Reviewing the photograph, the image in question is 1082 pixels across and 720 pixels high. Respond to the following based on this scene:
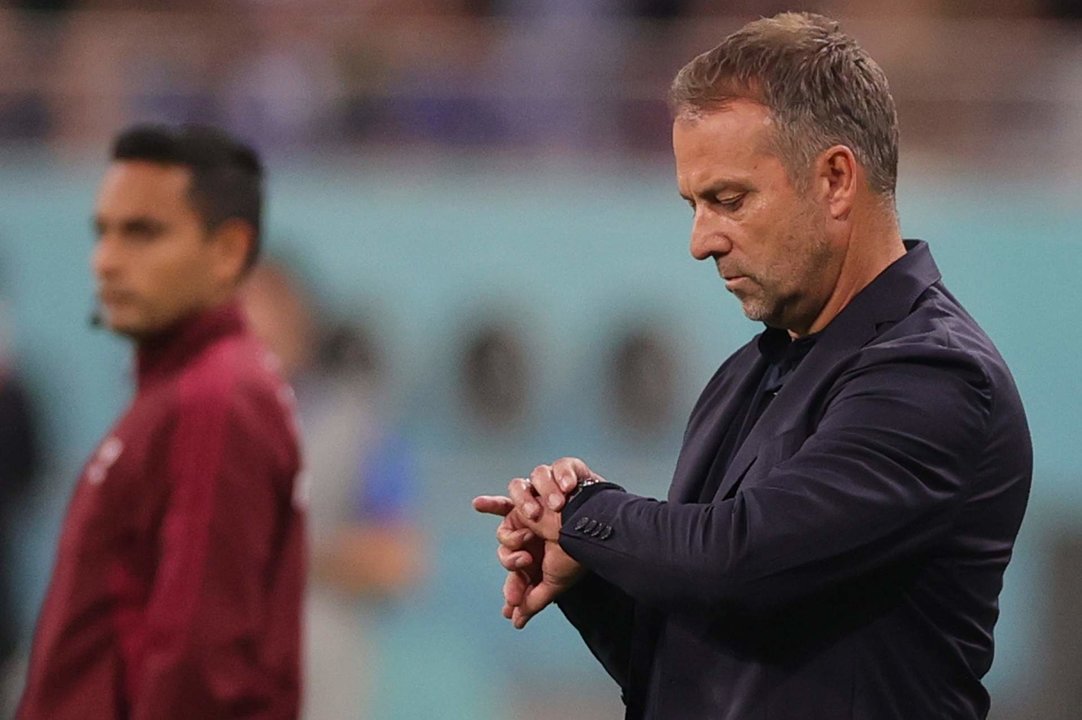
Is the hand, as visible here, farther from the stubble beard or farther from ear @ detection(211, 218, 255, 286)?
ear @ detection(211, 218, 255, 286)

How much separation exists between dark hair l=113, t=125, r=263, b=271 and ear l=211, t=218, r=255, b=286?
0.01 meters

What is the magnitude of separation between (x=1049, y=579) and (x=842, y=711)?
16.1 ft

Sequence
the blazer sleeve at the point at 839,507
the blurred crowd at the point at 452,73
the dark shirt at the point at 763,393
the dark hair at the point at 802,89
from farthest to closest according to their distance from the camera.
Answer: the blurred crowd at the point at 452,73
the dark shirt at the point at 763,393
the dark hair at the point at 802,89
the blazer sleeve at the point at 839,507

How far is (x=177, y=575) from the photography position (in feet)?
9.75

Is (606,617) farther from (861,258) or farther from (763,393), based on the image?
(861,258)

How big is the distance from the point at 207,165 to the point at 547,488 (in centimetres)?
161

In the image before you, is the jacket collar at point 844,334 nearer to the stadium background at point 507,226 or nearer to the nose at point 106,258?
the nose at point 106,258

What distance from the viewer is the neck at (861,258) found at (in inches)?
81.8

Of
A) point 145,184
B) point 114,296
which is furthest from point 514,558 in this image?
point 145,184

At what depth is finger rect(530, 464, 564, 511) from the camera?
206 centimetres

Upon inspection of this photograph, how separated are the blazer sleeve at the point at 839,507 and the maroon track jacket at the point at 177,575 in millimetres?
1220

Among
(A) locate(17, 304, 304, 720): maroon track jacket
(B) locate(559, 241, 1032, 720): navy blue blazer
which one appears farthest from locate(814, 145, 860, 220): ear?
(A) locate(17, 304, 304, 720): maroon track jacket

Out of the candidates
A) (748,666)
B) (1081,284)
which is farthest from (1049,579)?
(748,666)

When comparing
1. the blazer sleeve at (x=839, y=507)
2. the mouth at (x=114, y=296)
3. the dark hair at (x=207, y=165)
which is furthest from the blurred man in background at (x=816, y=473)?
the dark hair at (x=207, y=165)
